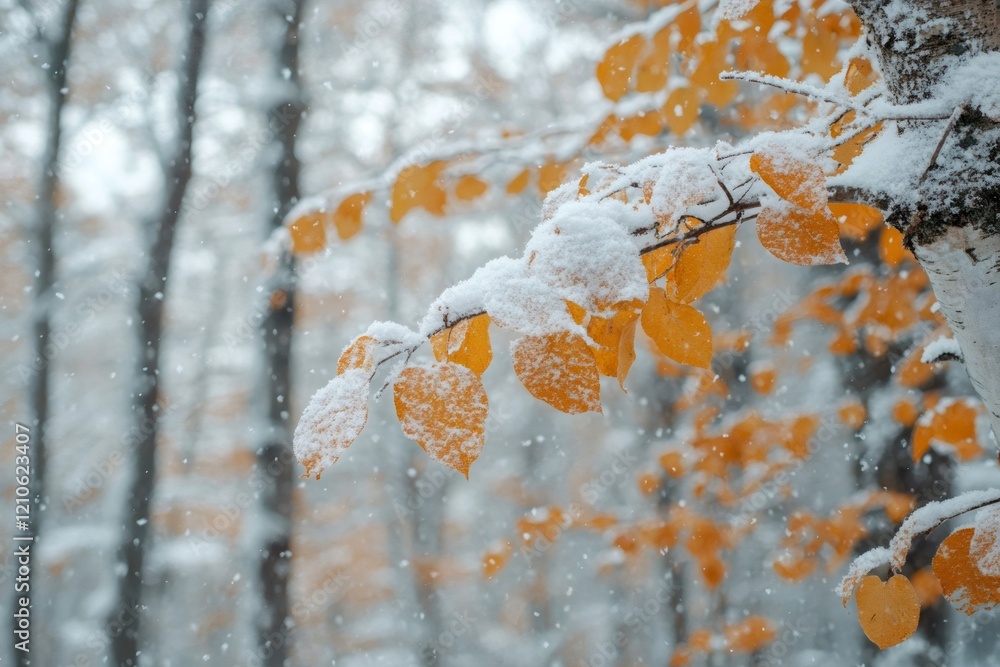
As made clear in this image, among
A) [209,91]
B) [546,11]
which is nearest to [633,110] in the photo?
[546,11]

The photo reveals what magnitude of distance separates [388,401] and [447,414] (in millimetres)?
10838

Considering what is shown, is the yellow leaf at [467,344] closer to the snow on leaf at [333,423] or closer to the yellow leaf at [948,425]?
the snow on leaf at [333,423]

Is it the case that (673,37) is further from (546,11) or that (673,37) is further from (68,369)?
(68,369)

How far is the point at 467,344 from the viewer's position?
62cm

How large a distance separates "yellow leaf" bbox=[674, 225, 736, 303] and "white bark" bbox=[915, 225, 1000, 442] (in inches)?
9.3

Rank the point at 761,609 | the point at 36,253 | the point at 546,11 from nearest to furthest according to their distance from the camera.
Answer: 1. the point at 546,11
2. the point at 36,253
3. the point at 761,609

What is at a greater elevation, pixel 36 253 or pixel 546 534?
pixel 36 253

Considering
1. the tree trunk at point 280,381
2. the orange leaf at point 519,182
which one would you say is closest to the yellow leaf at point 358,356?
the orange leaf at point 519,182

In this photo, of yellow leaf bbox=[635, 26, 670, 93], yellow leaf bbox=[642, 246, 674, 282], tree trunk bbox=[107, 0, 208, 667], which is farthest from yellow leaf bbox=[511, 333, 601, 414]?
tree trunk bbox=[107, 0, 208, 667]

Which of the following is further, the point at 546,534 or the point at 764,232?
the point at 546,534

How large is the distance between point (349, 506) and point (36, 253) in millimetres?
7852

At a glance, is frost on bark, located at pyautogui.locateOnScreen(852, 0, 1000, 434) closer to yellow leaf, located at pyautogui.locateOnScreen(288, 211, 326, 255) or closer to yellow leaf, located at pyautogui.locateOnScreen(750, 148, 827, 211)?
yellow leaf, located at pyautogui.locateOnScreen(750, 148, 827, 211)

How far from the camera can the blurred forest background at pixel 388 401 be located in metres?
2.77

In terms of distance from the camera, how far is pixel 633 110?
6.17 feet
